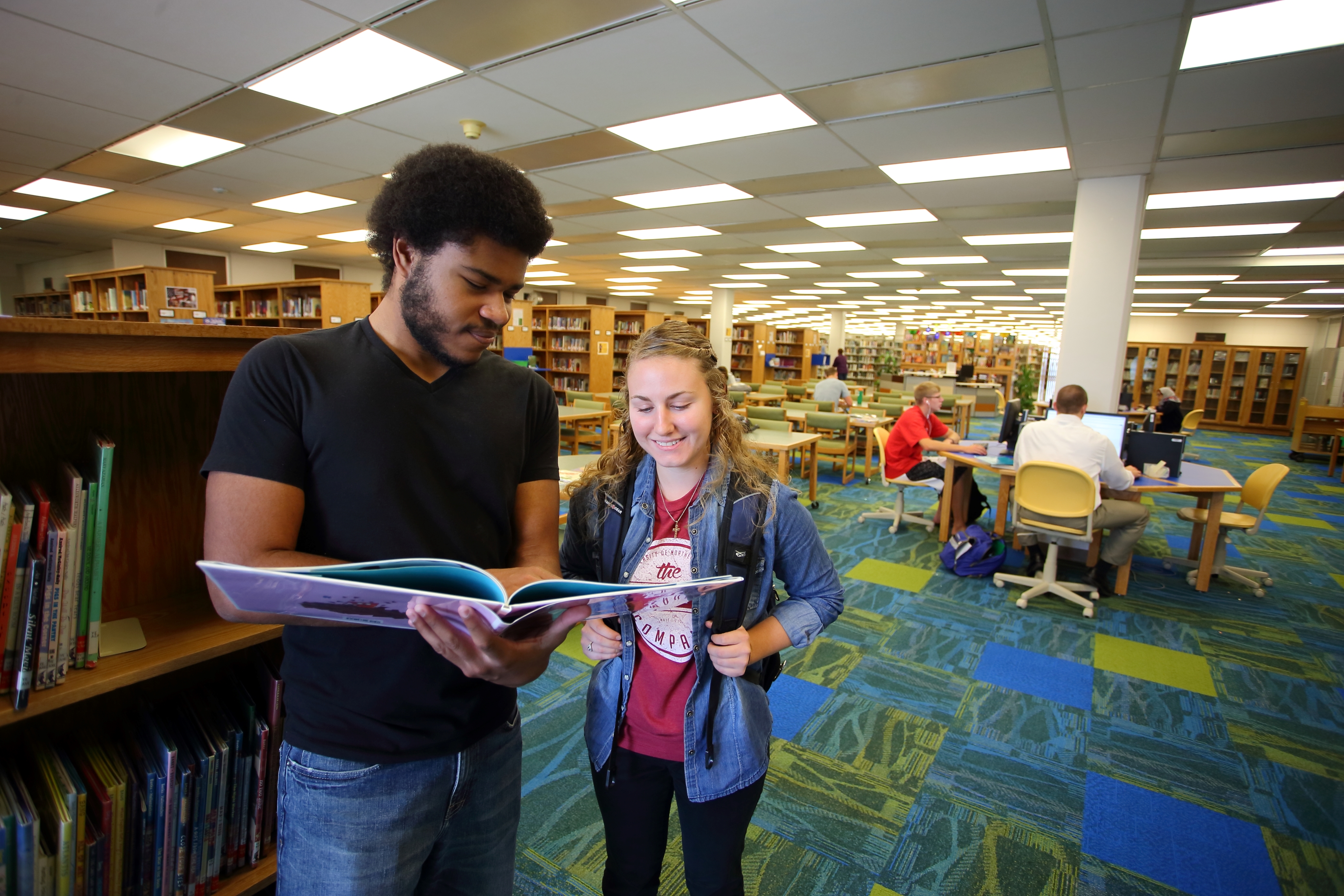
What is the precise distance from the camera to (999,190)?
4879mm

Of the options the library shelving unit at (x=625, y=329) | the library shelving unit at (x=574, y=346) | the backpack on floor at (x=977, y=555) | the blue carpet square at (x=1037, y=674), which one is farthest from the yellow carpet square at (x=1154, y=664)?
the library shelving unit at (x=625, y=329)

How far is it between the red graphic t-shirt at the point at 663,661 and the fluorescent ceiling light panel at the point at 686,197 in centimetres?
467

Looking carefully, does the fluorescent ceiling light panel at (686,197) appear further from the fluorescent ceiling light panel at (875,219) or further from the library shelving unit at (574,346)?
the library shelving unit at (574,346)

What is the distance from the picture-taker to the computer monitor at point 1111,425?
161 inches

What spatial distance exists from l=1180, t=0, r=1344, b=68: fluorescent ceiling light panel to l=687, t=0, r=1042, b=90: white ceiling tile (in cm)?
68

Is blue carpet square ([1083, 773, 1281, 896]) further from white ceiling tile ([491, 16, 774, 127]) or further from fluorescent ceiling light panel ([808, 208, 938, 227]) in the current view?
fluorescent ceiling light panel ([808, 208, 938, 227])

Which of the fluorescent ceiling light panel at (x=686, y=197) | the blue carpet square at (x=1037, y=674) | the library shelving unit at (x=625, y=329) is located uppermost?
the fluorescent ceiling light panel at (x=686, y=197)

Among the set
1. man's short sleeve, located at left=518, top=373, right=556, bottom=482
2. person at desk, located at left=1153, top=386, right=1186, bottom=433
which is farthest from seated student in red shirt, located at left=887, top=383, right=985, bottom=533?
person at desk, located at left=1153, top=386, right=1186, bottom=433

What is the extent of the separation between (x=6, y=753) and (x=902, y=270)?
10123mm

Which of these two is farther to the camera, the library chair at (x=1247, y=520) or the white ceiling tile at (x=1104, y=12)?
the library chair at (x=1247, y=520)

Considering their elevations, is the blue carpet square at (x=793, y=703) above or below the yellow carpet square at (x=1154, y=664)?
below

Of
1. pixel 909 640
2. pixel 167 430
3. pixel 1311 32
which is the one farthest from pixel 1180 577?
pixel 167 430

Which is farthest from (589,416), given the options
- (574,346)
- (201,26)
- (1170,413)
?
(1170,413)

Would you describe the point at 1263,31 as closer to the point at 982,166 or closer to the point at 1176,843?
the point at 982,166
